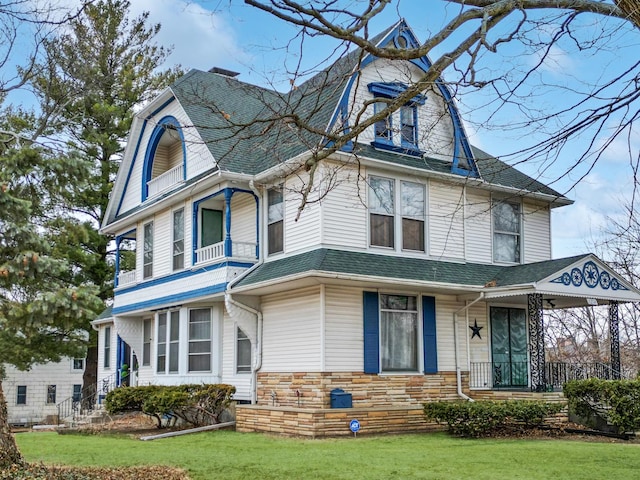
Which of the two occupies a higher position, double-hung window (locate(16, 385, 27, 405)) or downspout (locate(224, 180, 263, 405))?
downspout (locate(224, 180, 263, 405))

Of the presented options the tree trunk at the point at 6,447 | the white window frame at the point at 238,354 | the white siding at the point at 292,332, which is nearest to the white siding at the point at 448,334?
the white siding at the point at 292,332

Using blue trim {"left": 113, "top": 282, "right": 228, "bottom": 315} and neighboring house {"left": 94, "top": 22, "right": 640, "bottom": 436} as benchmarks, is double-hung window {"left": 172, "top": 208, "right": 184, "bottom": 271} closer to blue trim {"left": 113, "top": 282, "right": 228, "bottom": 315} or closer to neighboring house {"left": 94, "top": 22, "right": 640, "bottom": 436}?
neighboring house {"left": 94, "top": 22, "right": 640, "bottom": 436}

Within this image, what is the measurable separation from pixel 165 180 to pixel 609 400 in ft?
42.6

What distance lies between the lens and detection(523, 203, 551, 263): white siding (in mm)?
20172

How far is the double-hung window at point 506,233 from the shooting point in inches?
773

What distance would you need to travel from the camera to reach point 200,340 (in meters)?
19.6

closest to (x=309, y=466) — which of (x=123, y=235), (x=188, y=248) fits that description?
(x=188, y=248)

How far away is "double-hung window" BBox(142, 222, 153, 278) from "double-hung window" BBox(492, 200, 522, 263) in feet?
32.6

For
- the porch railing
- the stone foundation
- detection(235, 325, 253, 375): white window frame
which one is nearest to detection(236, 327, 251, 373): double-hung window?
detection(235, 325, 253, 375): white window frame

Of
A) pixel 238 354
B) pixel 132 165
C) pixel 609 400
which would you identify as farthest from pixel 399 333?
pixel 132 165

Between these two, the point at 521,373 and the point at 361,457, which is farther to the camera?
the point at 521,373

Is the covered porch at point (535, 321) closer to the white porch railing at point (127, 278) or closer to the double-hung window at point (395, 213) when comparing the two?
the double-hung window at point (395, 213)

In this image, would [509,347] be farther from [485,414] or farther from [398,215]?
[485,414]

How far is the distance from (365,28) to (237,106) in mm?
14877
